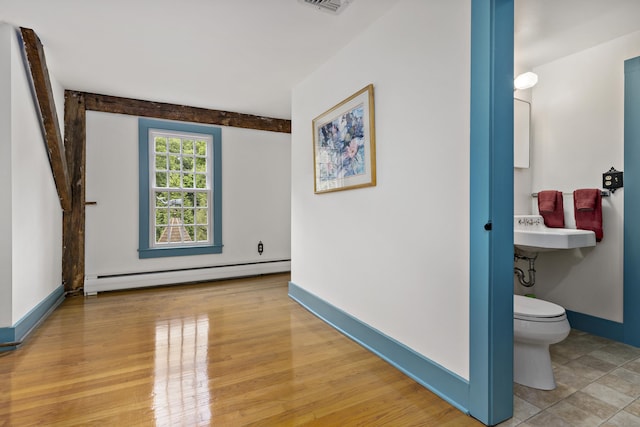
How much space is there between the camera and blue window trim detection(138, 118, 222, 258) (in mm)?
4410

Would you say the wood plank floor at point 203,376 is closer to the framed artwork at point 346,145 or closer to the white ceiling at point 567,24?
the framed artwork at point 346,145

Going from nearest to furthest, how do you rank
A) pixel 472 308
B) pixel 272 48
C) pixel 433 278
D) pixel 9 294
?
1. pixel 472 308
2. pixel 433 278
3. pixel 9 294
4. pixel 272 48

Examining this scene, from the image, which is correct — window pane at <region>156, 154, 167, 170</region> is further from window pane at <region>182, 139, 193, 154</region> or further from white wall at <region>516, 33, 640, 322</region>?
white wall at <region>516, 33, 640, 322</region>

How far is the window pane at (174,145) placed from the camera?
4691mm

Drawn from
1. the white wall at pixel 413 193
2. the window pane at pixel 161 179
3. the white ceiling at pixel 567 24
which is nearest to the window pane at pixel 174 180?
the window pane at pixel 161 179

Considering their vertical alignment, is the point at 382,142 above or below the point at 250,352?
above

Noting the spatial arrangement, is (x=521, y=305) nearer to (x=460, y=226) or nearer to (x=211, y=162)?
(x=460, y=226)

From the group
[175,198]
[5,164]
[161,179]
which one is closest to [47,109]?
[5,164]

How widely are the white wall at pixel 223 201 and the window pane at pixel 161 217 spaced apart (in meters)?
0.28

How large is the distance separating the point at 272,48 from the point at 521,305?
283 centimetres

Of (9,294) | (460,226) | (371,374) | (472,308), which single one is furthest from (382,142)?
(9,294)

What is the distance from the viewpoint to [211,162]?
489 cm

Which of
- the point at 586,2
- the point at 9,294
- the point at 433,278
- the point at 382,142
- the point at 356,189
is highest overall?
the point at 586,2

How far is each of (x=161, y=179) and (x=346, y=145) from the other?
308cm
